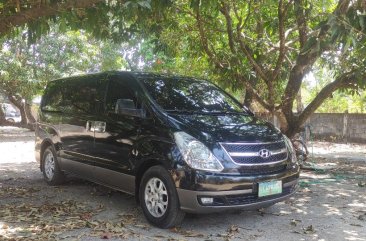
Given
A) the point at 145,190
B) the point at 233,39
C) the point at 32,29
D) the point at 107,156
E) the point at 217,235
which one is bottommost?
the point at 217,235

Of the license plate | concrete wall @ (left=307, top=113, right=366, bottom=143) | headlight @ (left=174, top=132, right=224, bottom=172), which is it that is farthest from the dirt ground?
concrete wall @ (left=307, top=113, right=366, bottom=143)

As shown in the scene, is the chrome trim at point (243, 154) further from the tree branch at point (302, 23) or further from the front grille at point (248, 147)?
the tree branch at point (302, 23)

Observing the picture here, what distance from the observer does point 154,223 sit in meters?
4.98

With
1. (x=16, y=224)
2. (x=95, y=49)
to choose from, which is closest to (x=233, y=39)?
(x=16, y=224)

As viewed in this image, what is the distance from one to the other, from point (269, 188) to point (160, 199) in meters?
1.30

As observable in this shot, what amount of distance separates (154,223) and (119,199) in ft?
5.06

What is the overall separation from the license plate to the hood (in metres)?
0.53

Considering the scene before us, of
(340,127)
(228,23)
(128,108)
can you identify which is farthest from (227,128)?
(340,127)

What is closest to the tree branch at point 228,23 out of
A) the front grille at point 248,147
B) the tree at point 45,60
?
the front grille at point 248,147

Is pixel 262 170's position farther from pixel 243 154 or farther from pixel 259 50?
pixel 259 50

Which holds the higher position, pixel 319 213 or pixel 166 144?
pixel 166 144

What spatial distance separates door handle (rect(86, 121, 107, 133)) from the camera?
5912 millimetres

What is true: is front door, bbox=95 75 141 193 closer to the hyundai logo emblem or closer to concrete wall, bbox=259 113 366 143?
the hyundai logo emblem

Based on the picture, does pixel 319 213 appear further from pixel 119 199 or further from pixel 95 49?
pixel 95 49
